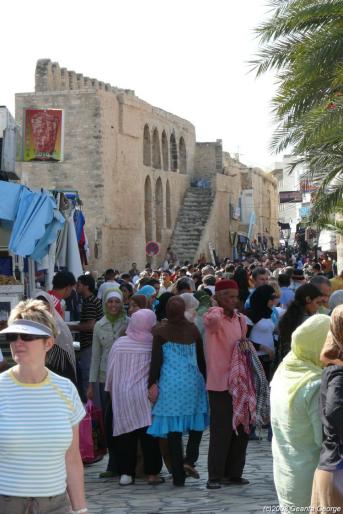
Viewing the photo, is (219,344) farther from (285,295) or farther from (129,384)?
(285,295)

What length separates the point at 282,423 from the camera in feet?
15.7

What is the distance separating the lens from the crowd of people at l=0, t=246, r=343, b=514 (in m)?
4.15

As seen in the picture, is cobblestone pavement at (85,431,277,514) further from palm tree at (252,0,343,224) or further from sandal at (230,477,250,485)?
palm tree at (252,0,343,224)

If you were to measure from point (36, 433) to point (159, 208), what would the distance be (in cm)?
4047

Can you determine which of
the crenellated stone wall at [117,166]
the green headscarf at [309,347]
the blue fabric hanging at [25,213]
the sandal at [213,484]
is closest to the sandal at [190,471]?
the sandal at [213,484]

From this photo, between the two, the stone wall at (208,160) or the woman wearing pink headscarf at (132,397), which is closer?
the woman wearing pink headscarf at (132,397)

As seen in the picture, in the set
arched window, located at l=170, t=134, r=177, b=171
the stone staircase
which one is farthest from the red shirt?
arched window, located at l=170, t=134, r=177, b=171

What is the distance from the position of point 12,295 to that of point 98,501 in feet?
11.1

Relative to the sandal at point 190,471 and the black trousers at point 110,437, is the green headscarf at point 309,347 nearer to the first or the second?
the sandal at point 190,471

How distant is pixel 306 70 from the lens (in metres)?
12.6

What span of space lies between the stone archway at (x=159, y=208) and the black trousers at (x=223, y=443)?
36335 millimetres

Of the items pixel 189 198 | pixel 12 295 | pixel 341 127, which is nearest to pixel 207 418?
pixel 12 295

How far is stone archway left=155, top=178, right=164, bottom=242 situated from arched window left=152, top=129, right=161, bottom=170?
2.58ft

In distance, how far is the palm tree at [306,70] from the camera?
1254 cm
